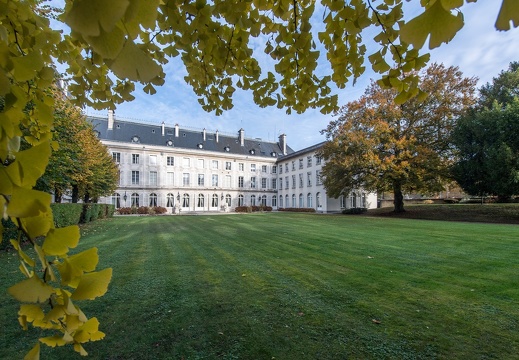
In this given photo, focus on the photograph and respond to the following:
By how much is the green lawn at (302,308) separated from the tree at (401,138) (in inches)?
606

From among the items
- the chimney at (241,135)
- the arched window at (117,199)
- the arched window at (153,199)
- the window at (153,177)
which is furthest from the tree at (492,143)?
the arched window at (117,199)

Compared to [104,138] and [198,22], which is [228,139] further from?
[198,22]

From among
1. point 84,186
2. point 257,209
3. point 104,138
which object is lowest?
point 257,209

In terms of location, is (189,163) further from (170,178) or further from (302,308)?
(302,308)

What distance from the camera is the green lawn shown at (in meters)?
2.63

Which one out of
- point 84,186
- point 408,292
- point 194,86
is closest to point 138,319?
point 194,86

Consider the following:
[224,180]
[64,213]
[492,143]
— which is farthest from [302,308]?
[224,180]

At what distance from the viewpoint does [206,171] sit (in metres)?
43.2

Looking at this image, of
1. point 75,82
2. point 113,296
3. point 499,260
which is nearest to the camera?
point 75,82

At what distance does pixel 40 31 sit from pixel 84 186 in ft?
63.9

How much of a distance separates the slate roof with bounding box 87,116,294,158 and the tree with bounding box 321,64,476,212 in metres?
25.8

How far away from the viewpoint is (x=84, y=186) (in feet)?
59.1

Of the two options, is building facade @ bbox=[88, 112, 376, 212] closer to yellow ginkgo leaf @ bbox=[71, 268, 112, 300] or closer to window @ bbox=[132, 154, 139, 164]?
window @ bbox=[132, 154, 139, 164]

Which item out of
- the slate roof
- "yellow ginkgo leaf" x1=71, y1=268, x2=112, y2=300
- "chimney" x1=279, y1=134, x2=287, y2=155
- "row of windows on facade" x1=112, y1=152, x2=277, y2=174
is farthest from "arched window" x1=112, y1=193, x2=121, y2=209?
"yellow ginkgo leaf" x1=71, y1=268, x2=112, y2=300
